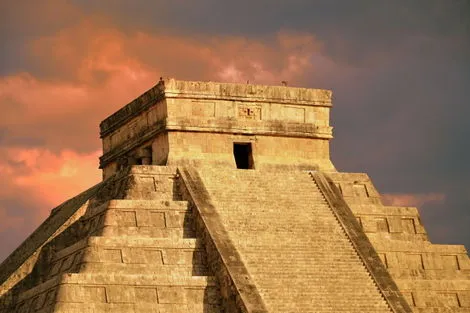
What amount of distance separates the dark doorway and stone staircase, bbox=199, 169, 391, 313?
40.1 inches

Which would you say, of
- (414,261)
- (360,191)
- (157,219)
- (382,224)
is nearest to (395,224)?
(382,224)

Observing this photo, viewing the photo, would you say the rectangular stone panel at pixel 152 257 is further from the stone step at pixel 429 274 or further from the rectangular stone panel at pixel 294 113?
the rectangular stone panel at pixel 294 113

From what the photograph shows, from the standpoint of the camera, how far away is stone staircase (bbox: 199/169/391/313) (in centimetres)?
3503

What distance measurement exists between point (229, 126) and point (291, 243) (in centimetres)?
507

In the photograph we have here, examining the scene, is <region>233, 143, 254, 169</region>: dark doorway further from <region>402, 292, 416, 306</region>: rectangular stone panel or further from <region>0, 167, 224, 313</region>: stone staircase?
<region>402, 292, 416, 306</region>: rectangular stone panel

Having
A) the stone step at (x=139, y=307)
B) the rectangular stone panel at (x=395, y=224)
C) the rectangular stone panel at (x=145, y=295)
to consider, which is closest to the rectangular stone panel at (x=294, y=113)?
the rectangular stone panel at (x=395, y=224)

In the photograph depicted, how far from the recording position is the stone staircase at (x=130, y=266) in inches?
1337

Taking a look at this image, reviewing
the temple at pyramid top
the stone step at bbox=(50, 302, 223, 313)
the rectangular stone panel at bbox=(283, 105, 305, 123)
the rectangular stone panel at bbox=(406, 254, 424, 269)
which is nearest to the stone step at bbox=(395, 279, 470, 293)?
the rectangular stone panel at bbox=(406, 254, 424, 269)

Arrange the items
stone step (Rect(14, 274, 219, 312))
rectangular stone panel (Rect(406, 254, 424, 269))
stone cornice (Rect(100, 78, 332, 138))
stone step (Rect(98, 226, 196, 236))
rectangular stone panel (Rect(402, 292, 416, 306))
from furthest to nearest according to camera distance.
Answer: stone cornice (Rect(100, 78, 332, 138)) < rectangular stone panel (Rect(406, 254, 424, 269)) < rectangular stone panel (Rect(402, 292, 416, 306)) < stone step (Rect(98, 226, 196, 236)) < stone step (Rect(14, 274, 219, 312))

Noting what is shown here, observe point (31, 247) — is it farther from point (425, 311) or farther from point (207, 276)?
point (425, 311)

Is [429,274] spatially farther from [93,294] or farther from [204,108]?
[93,294]

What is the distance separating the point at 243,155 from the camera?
1629 inches

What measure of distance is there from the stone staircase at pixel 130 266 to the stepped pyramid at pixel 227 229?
35 mm

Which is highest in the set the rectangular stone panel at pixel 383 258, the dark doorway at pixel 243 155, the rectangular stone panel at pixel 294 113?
the rectangular stone panel at pixel 294 113
